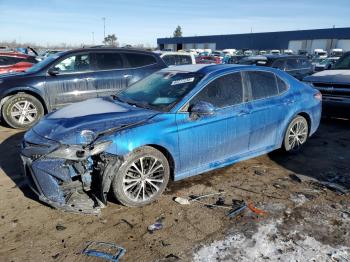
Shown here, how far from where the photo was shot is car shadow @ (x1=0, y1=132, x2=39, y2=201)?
4.38 metres

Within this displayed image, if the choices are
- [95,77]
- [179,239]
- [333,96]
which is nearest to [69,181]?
[179,239]

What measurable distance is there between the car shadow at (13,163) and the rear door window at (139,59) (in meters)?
3.26

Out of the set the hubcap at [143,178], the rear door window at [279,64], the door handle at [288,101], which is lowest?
the hubcap at [143,178]

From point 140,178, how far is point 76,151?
79 centimetres

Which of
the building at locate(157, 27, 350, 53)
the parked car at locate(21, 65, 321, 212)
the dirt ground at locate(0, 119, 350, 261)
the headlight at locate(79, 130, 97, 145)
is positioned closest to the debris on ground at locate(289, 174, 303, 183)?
the dirt ground at locate(0, 119, 350, 261)

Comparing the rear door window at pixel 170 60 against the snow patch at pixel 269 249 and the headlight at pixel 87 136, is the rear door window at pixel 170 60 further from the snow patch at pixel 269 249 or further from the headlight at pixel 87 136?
the snow patch at pixel 269 249

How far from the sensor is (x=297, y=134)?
5727 mm

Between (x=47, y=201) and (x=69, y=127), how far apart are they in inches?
33.3

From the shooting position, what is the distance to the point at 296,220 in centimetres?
369

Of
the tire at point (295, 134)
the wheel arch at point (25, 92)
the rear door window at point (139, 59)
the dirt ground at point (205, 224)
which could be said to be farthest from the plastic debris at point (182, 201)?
the rear door window at point (139, 59)

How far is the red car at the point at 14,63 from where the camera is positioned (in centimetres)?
1172

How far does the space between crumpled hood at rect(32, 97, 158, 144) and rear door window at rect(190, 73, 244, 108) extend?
76 centimetres

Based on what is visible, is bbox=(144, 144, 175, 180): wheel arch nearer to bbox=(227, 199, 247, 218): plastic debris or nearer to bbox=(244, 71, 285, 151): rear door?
bbox=(227, 199, 247, 218): plastic debris

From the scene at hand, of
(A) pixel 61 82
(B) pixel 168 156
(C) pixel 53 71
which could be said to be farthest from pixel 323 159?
(C) pixel 53 71
